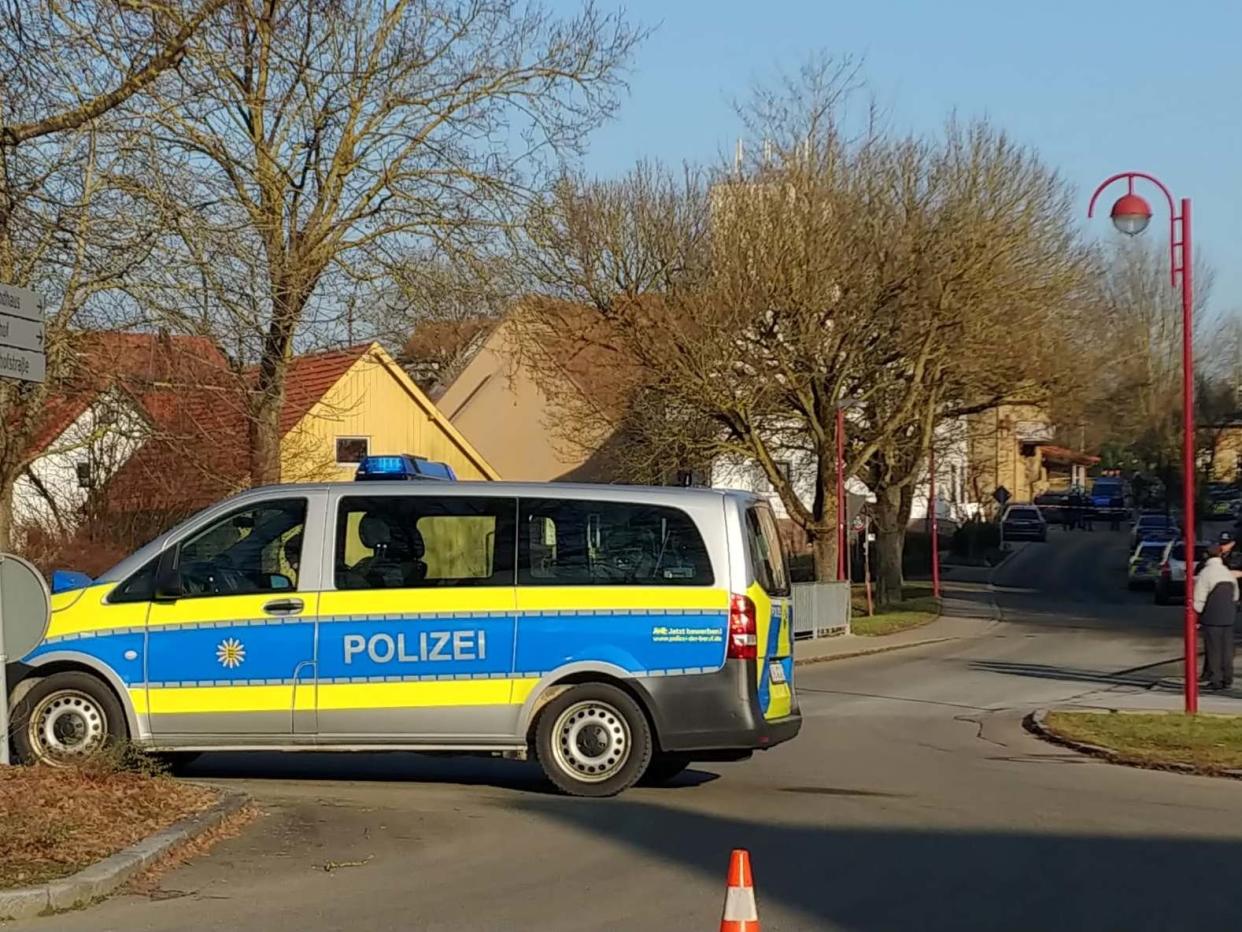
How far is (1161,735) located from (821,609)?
1685cm

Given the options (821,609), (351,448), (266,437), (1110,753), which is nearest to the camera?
(1110,753)

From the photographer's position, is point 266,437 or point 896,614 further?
point 896,614

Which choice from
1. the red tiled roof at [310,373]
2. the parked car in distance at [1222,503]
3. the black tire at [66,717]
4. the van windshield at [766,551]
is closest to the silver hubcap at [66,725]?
the black tire at [66,717]

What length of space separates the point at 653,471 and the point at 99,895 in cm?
2674

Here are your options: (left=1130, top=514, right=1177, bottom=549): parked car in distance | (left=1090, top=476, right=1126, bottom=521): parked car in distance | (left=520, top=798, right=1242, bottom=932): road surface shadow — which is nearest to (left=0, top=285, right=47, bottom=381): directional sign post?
(left=520, top=798, right=1242, bottom=932): road surface shadow

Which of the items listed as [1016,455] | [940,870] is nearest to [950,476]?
[1016,455]

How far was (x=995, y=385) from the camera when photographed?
118ft

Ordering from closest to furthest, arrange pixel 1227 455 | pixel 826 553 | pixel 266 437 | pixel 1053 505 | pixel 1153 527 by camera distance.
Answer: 1. pixel 266 437
2. pixel 826 553
3. pixel 1153 527
4. pixel 1227 455
5. pixel 1053 505

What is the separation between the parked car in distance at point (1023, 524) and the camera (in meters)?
70.2

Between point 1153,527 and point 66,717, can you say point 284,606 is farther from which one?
point 1153,527

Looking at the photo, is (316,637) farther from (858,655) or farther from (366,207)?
(858,655)

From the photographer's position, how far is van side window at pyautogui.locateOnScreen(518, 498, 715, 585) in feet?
35.2

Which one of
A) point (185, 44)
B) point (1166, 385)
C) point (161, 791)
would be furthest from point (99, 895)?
point (1166, 385)

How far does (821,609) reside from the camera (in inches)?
1239
